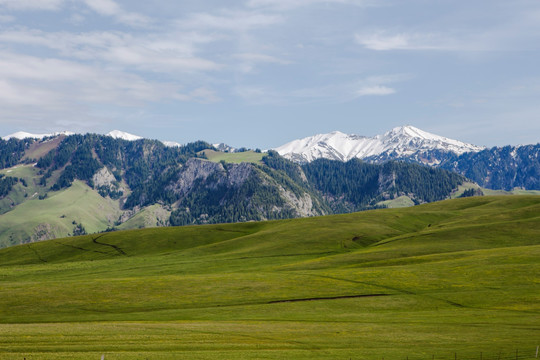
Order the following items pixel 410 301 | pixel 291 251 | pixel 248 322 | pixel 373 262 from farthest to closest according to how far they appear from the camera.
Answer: pixel 291 251
pixel 373 262
pixel 410 301
pixel 248 322

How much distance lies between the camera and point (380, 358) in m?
50.4

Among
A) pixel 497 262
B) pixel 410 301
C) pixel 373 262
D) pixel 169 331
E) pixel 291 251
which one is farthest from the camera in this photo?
pixel 291 251

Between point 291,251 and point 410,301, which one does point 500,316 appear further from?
point 291,251

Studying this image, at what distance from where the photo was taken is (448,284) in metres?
97.9

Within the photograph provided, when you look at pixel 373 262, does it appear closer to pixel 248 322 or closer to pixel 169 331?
pixel 248 322

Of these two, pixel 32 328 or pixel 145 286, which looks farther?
pixel 145 286

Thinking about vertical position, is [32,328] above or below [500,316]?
above

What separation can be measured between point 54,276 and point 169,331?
100 metres

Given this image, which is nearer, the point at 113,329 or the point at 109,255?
the point at 113,329

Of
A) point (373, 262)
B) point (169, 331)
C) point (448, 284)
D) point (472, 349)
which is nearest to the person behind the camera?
point (472, 349)

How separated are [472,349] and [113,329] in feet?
140

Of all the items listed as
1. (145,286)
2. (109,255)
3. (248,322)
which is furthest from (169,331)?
(109,255)

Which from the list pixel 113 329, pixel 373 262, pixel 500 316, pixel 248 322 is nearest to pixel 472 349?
pixel 500 316

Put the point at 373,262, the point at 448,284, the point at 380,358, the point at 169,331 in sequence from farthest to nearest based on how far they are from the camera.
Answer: the point at 373,262 → the point at 448,284 → the point at 169,331 → the point at 380,358
